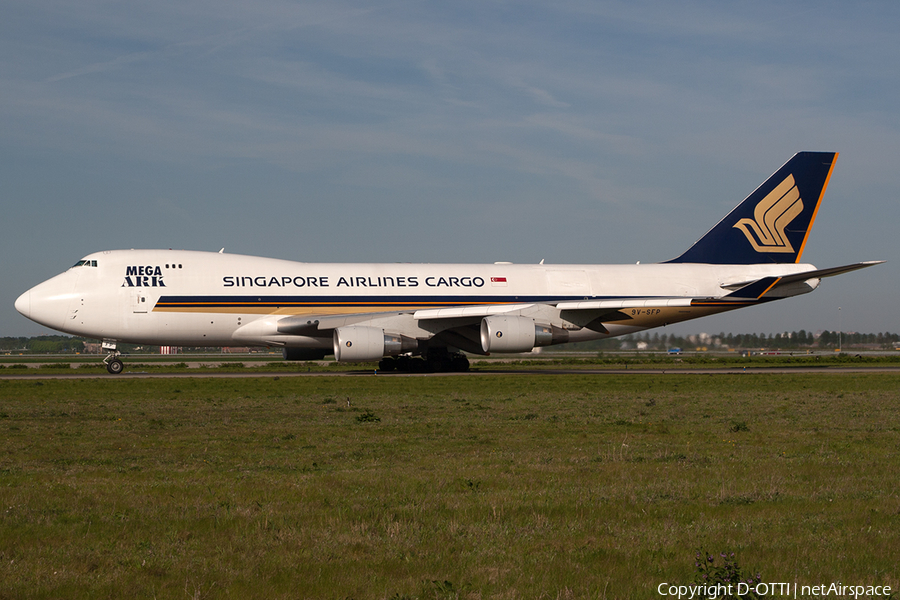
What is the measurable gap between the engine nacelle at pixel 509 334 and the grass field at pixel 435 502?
14512mm

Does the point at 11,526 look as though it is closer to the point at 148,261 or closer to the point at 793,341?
the point at 148,261

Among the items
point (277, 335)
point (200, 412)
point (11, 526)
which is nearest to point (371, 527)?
point (11, 526)

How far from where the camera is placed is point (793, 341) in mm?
91562

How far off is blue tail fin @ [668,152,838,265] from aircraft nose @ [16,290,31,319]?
29203 mm

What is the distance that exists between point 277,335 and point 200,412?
15.1 m

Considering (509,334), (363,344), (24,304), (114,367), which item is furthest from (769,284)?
(24,304)

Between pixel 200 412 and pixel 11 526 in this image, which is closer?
pixel 11 526

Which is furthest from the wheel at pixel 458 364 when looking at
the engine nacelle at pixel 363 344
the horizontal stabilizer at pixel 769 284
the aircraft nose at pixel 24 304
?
the aircraft nose at pixel 24 304

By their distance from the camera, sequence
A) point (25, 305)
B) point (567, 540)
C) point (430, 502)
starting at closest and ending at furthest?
point (567, 540)
point (430, 502)
point (25, 305)

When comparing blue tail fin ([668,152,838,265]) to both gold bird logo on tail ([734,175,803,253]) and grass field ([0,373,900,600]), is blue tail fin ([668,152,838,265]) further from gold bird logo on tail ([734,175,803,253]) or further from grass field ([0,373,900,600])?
grass field ([0,373,900,600])

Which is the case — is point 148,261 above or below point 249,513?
above

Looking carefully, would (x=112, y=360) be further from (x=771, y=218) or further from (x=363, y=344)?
(x=771, y=218)

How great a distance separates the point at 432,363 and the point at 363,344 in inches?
210

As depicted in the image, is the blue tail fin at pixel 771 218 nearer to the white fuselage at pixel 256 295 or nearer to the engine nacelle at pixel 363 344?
the white fuselage at pixel 256 295
